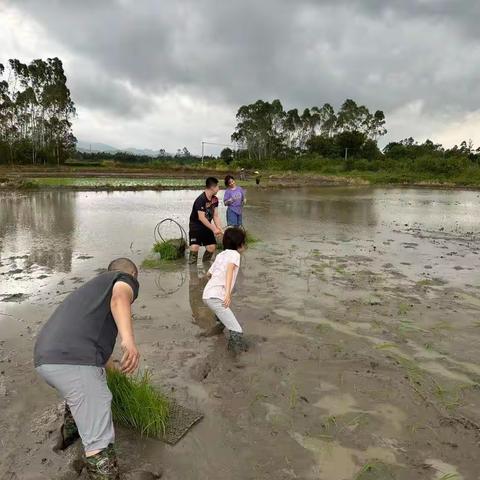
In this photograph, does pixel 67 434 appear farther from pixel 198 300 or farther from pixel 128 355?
pixel 198 300

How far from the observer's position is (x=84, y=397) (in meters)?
2.59

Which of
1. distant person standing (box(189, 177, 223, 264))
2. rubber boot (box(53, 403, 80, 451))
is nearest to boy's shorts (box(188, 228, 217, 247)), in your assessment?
distant person standing (box(189, 177, 223, 264))

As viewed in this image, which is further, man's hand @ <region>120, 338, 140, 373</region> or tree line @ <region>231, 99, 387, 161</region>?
tree line @ <region>231, 99, 387, 161</region>

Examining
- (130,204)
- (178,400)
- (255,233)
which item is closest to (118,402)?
(178,400)

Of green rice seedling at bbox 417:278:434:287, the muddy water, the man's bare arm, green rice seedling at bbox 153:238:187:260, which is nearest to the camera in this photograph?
the man's bare arm

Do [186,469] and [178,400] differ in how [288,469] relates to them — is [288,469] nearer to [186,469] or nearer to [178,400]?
[186,469]

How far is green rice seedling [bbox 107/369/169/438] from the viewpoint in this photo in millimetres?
3322

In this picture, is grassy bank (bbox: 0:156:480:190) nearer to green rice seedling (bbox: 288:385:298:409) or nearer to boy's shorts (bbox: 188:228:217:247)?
boy's shorts (bbox: 188:228:217:247)

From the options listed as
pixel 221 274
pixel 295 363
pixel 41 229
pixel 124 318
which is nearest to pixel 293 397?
pixel 295 363

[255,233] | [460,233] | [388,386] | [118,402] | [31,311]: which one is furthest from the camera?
[460,233]

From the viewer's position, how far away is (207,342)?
5.12 m

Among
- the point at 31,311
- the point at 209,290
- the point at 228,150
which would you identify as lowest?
the point at 31,311

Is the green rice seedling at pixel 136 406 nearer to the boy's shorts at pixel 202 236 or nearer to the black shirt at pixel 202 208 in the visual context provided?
the black shirt at pixel 202 208

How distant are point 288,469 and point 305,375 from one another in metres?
1.38
